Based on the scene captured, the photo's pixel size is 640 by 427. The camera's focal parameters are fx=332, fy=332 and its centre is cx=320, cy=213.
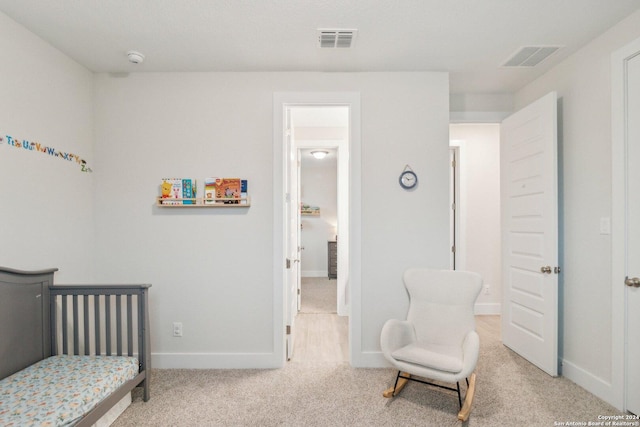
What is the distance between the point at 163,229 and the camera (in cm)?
280

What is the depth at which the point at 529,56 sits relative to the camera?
257cm

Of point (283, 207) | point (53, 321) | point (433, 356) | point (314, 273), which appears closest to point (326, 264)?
point (314, 273)

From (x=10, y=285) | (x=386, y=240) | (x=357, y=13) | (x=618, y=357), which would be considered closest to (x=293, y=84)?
(x=357, y=13)

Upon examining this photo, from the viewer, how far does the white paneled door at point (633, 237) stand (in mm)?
2029

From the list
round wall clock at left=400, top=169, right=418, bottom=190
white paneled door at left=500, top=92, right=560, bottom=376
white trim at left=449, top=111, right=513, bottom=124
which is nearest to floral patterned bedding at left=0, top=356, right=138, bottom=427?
round wall clock at left=400, top=169, right=418, bottom=190

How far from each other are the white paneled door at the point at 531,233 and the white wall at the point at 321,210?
180 inches

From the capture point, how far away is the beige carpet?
6.75 ft

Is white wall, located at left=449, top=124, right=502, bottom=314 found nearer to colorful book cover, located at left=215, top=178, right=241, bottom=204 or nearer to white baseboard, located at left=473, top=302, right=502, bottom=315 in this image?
white baseboard, located at left=473, top=302, right=502, bottom=315

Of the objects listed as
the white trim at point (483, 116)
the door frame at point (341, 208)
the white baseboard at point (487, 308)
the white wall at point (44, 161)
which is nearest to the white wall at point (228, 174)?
the white wall at point (44, 161)

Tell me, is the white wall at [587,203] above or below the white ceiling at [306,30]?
below

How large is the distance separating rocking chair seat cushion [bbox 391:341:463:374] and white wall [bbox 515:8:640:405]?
0.99 meters

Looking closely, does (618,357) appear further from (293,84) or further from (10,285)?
(10,285)

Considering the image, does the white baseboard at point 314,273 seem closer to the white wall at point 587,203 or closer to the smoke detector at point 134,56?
the white wall at point 587,203

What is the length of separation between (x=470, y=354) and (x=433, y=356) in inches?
9.0
